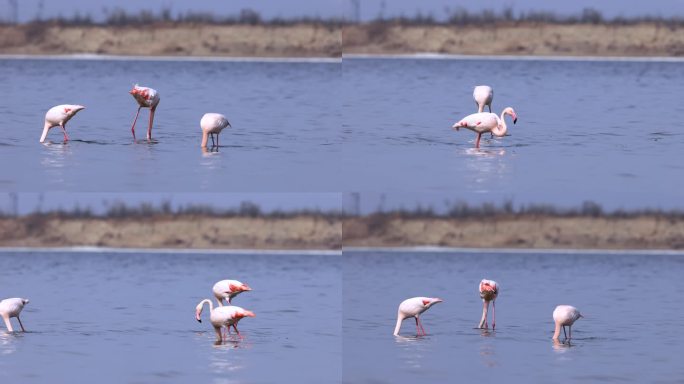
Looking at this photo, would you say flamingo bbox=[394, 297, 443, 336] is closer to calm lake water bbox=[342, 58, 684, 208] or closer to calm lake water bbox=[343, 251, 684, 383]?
calm lake water bbox=[343, 251, 684, 383]

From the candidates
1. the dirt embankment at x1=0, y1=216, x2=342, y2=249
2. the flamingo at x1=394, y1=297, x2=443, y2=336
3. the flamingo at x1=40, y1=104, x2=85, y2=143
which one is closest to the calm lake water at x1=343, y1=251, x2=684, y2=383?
the flamingo at x1=394, y1=297, x2=443, y2=336

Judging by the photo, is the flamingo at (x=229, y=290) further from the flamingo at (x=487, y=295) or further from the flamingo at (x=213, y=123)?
the flamingo at (x=487, y=295)

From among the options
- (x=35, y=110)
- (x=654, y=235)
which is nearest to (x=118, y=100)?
(x=35, y=110)

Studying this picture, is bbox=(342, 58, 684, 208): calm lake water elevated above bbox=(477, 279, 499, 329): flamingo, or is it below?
above

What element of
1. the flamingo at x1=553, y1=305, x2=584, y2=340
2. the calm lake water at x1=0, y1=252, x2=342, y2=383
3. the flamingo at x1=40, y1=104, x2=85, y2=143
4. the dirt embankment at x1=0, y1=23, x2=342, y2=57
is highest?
the flamingo at x1=40, y1=104, x2=85, y2=143

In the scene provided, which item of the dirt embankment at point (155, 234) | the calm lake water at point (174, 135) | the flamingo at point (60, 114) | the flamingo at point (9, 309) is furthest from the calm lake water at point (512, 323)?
the flamingo at point (60, 114)

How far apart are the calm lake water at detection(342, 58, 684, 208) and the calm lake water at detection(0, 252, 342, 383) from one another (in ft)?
4.53

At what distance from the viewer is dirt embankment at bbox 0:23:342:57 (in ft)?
77.2

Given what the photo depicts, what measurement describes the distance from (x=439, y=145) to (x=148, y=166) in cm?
239

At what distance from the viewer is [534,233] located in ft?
70.7

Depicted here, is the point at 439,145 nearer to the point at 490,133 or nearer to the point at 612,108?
the point at 490,133

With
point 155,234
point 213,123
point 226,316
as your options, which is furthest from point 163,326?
point 155,234

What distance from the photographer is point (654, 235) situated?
21.3 meters

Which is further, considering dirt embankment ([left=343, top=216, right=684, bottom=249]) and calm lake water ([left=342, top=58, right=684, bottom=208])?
dirt embankment ([left=343, top=216, right=684, bottom=249])
